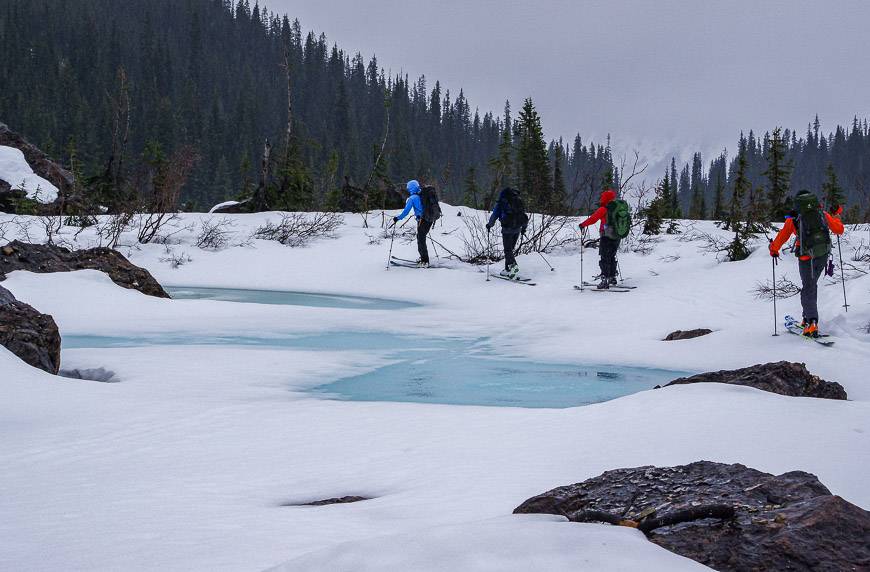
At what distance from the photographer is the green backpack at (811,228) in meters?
8.34

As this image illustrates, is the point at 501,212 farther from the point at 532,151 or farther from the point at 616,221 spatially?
the point at 532,151

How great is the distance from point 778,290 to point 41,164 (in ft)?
78.7

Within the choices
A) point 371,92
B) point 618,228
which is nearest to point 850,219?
point 618,228

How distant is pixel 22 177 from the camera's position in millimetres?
22625

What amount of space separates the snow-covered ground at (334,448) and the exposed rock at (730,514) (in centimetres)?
17

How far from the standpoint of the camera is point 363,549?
6.38 ft

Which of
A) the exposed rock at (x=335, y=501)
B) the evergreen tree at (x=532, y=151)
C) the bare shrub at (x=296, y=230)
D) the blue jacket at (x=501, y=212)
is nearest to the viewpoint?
the exposed rock at (x=335, y=501)

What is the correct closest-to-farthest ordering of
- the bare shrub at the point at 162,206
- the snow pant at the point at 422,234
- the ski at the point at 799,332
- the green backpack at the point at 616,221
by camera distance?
1. the ski at the point at 799,332
2. the green backpack at the point at 616,221
3. the snow pant at the point at 422,234
4. the bare shrub at the point at 162,206

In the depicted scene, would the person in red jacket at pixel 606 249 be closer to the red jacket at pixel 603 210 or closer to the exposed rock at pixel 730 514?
the red jacket at pixel 603 210

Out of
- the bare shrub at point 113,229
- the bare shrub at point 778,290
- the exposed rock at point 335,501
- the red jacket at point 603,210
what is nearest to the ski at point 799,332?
the bare shrub at point 778,290

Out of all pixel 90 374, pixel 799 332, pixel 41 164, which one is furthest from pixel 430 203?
pixel 41 164

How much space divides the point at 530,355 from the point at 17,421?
584 centimetres

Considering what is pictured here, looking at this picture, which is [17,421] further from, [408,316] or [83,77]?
[83,77]

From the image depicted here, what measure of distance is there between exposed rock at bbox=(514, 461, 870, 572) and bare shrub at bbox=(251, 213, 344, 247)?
18.6 m
